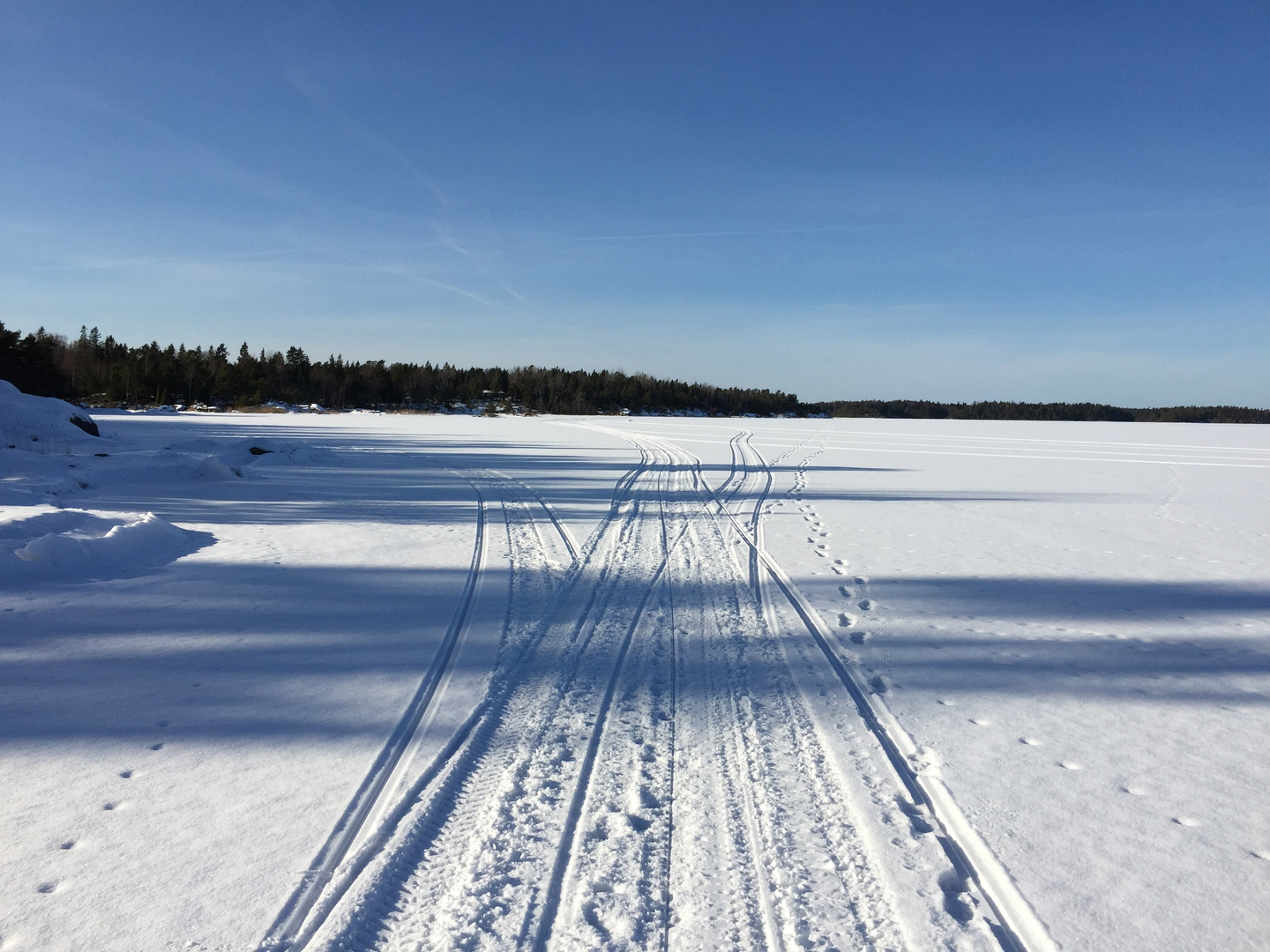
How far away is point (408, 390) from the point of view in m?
102

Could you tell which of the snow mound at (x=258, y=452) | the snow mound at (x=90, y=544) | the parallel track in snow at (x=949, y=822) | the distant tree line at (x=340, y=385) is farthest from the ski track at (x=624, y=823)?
the distant tree line at (x=340, y=385)

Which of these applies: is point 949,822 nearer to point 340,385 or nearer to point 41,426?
point 41,426

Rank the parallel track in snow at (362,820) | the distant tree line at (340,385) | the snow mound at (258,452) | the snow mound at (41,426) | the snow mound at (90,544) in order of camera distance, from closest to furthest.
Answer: the parallel track in snow at (362,820) < the snow mound at (90,544) < the snow mound at (41,426) < the snow mound at (258,452) < the distant tree line at (340,385)

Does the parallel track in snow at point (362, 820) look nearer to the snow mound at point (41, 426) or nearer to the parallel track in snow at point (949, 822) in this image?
the parallel track in snow at point (949, 822)

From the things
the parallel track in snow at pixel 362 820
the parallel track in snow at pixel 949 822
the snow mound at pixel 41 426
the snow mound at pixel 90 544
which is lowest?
the parallel track in snow at pixel 362 820

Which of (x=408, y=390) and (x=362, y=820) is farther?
(x=408, y=390)

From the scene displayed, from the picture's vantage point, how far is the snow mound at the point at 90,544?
5.95 meters

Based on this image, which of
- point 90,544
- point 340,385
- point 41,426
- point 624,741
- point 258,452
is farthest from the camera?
point 340,385

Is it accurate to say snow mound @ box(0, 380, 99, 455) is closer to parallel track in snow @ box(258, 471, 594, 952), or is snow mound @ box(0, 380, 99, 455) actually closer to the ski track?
parallel track in snow @ box(258, 471, 594, 952)

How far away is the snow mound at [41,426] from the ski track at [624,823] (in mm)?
15225

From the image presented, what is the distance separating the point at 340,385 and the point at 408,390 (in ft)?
37.7

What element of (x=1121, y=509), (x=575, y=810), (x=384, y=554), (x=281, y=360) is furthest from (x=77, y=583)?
(x=281, y=360)

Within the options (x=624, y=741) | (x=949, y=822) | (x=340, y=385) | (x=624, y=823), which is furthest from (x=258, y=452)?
(x=340, y=385)

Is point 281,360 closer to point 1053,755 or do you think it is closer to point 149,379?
point 149,379
